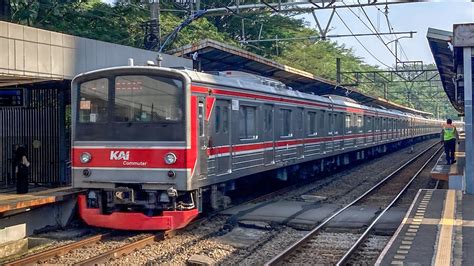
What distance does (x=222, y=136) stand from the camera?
1123cm

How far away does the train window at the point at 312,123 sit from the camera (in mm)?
17312

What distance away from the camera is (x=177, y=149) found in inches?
387

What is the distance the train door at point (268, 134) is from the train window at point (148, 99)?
380 centimetres

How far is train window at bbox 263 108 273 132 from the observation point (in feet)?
44.1

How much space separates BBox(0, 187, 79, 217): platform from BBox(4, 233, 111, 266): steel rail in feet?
3.78

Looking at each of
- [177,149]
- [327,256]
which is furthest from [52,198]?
[327,256]

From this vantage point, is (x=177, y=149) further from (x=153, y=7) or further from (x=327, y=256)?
(x=153, y=7)

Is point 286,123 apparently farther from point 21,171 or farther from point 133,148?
point 21,171

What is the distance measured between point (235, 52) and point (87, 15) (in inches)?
375

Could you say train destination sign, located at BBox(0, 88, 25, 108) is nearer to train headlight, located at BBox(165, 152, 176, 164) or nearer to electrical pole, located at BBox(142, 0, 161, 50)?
train headlight, located at BBox(165, 152, 176, 164)

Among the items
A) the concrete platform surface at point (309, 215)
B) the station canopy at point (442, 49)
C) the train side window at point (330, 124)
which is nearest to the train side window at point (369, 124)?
the train side window at point (330, 124)

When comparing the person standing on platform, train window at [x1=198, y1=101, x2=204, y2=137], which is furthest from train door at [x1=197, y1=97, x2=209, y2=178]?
the person standing on platform

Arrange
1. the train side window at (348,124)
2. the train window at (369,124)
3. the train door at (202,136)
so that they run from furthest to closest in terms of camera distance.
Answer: the train window at (369,124) → the train side window at (348,124) → the train door at (202,136)

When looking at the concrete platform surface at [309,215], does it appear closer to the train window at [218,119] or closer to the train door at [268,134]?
the train door at [268,134]
